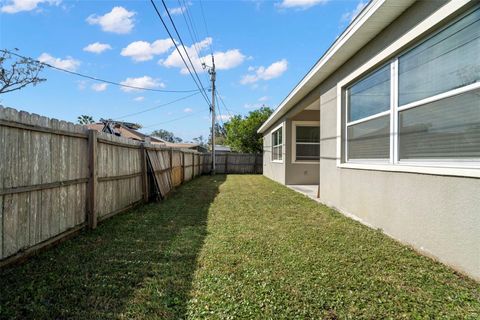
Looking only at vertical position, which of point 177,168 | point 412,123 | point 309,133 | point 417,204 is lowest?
point 417,204

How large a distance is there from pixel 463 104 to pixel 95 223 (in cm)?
497

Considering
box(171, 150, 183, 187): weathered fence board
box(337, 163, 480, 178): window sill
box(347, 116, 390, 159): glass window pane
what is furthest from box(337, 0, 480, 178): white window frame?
box(171, 150, 183, 187): weathered fence board

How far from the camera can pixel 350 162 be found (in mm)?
5785

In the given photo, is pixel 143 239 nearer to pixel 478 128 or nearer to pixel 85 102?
pixel 478 128

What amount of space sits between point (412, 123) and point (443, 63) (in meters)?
0.83

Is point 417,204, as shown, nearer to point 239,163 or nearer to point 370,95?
point 370,95

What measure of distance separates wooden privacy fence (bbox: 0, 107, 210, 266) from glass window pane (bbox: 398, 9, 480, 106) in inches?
178

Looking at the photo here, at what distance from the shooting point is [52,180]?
350 cm

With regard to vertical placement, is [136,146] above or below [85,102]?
below

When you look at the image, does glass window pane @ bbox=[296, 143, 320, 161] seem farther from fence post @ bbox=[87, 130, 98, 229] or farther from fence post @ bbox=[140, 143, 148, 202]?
fence post @ bbox=[87, 130, 98, 229]

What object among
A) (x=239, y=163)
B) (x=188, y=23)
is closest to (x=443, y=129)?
(x=188, y=23)

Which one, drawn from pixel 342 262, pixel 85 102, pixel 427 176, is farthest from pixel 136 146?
pixel 85 102

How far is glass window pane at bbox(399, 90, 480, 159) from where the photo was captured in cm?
286

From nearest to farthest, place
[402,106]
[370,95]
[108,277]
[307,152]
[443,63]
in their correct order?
[108,277], [443,63], [402,106], [370,95], [307,152]
